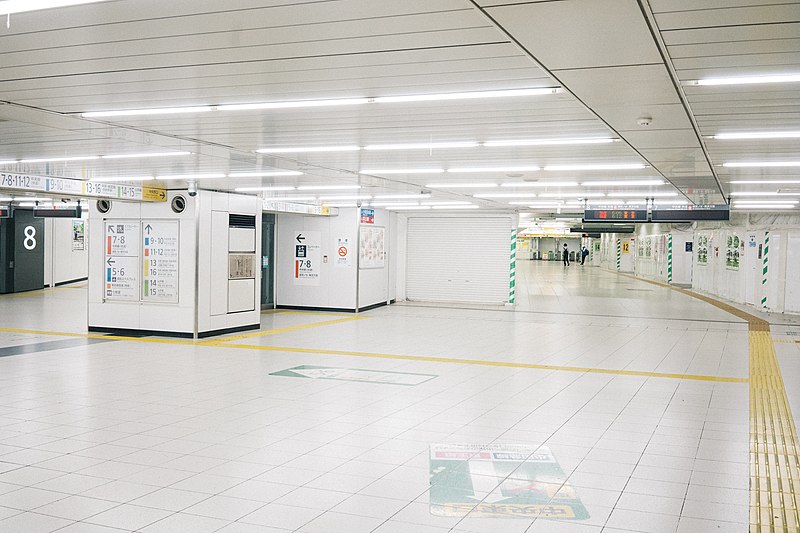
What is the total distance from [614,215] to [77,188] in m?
12.9

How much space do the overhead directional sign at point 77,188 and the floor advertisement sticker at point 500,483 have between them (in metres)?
8.10

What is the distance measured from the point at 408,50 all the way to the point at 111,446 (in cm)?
427

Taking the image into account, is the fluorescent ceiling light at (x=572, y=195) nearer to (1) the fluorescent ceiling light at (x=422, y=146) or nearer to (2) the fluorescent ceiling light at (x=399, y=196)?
(2) the fluorescent ceiling light at (x=399, y=196)

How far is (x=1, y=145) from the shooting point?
8.55m

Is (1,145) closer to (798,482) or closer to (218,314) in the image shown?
(218,314)

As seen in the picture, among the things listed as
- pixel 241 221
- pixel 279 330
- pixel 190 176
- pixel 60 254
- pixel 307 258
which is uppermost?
pixel 190 176

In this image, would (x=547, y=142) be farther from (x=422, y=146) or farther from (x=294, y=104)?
(x=294, y=104)

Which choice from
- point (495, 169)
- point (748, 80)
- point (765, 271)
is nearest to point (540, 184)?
point (495, 169)

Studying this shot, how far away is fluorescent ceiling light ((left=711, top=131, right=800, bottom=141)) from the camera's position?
6.98 m

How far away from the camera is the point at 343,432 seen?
22.1ft

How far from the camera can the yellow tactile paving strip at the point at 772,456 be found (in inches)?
185

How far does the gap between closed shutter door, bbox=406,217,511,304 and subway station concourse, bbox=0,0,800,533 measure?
5.86 metres

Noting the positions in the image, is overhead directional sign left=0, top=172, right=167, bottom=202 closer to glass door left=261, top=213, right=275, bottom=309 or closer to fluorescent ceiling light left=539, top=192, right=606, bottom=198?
glass door left=261, top=213, right=275, bottom=309

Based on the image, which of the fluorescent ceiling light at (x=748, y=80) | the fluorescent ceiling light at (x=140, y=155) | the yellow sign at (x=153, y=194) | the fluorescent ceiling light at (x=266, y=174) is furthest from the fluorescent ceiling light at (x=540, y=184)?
the fluorescent ceiling light at (x=748, y=80)
